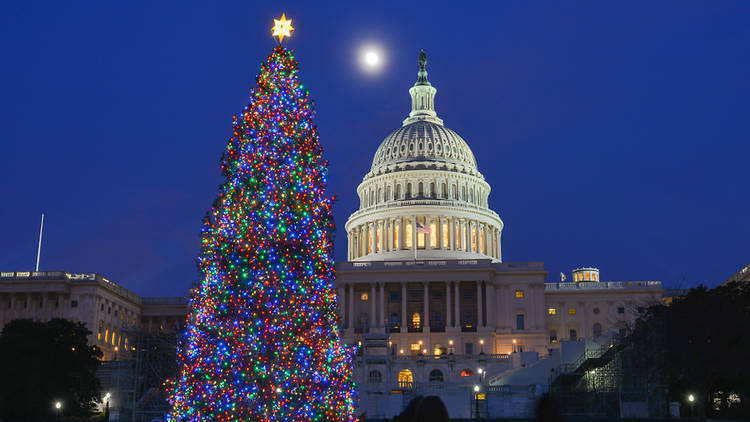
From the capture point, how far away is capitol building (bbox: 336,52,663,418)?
78438 millimetres

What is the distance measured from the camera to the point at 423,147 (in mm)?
142250

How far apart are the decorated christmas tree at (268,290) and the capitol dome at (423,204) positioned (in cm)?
9267

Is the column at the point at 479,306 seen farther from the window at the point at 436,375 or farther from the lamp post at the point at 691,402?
the lamp post at the point at 691,402

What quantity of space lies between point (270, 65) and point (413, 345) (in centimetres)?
8306

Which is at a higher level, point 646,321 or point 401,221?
point 401,221

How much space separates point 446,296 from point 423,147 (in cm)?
3437

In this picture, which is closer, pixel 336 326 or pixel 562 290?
pixel 336 326

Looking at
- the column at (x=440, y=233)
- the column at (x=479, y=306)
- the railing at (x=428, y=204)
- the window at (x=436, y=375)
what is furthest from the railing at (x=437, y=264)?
the window at (x=436, y=375)

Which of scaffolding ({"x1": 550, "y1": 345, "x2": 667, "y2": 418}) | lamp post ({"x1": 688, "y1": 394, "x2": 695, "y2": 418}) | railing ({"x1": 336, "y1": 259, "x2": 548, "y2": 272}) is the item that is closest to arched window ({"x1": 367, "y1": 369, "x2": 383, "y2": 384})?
scaffolding ({"x1": 550, "y1": 345, "x2": 667, "y2": 418})

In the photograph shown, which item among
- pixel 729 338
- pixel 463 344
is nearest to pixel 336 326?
pixel 729 338

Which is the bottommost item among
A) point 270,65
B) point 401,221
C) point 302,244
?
point 302,244

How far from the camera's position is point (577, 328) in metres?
123

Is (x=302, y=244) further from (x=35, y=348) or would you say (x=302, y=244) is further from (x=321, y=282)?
(x=35, y=348)

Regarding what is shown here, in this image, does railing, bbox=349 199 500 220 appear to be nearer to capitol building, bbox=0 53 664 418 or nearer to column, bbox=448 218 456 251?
capitol building, bbox=0 53 664 418
